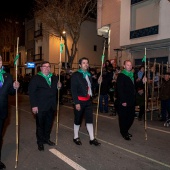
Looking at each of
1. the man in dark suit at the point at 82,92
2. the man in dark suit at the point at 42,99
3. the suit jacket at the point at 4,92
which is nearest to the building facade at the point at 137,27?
the man in dark suit at the point at 82,92

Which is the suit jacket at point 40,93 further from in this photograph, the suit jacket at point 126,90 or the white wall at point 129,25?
the white wall at point 129,25

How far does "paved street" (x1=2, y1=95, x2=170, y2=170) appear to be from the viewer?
4516mm

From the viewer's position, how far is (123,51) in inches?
695

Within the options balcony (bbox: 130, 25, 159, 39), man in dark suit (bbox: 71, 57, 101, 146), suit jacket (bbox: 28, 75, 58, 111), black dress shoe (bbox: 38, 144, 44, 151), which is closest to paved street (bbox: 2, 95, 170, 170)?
black dress shoe (bbox: 38, 144, 44, 151)

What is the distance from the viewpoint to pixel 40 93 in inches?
213

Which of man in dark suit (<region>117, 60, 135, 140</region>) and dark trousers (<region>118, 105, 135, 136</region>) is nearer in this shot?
man in dark suit (<region>117, 60, 135, 140</region>)

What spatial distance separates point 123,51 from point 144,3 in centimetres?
359

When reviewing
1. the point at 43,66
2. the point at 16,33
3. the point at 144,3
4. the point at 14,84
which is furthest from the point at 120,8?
the point at 16,33

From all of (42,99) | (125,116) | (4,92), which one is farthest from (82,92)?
(4,92)

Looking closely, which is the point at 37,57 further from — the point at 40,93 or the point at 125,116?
the point at 40,93

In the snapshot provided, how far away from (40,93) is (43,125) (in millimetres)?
760

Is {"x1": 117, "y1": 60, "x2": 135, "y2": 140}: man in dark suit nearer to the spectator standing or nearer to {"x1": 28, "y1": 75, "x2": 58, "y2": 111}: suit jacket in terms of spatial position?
{"x1": 28, "y1": 75, "x2": 58, "y2": 111}: suit jacket

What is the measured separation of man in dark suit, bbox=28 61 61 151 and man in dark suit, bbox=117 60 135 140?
1797mm

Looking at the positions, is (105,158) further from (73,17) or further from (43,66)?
(73,17)
